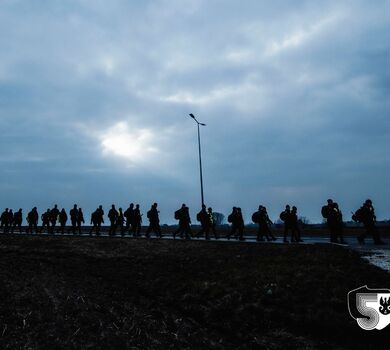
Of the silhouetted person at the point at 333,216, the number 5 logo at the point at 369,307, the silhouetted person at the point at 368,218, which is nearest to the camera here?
the number 5 logo at the point at 369,307

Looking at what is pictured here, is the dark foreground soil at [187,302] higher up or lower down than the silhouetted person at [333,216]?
lower down

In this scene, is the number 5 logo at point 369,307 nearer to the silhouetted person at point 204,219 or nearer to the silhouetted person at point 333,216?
the silhouetted person at point 333,216

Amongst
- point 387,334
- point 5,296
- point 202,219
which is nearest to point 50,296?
point 5,296

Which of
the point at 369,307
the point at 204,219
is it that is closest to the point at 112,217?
the point at 204,219

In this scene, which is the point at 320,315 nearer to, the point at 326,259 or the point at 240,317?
the point at 240,317

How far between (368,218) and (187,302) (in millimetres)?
12010

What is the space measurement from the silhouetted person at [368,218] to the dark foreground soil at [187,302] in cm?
453

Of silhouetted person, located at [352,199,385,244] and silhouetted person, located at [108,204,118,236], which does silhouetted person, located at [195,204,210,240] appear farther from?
silhouetted person, located at [352,199,385,244]

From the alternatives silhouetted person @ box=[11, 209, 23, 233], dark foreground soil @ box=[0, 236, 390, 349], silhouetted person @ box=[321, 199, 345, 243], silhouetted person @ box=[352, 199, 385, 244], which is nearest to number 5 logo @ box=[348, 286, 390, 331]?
dark foreground soil @ box=[0, 236, 390, 349]

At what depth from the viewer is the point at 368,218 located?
65.0 feet

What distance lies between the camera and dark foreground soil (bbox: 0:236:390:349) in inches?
341

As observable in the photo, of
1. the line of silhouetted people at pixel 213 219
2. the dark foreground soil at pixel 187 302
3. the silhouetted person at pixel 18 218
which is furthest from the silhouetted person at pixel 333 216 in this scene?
the silhouetted person at pixel 18 218

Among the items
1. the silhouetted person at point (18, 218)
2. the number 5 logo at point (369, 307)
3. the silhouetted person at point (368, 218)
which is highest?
the silhouetted person at point (18, 218)

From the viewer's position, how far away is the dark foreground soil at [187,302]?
866 centimetres
